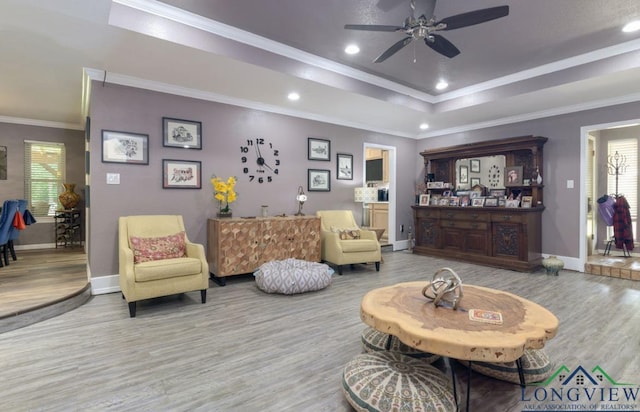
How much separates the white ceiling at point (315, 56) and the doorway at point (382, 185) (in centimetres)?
156

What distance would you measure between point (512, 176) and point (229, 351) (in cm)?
532

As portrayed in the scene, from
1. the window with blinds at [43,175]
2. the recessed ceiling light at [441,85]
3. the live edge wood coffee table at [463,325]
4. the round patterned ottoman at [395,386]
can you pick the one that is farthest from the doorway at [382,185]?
the window with blinds at [43,175]

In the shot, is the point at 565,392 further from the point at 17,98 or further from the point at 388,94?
the point at 17,98

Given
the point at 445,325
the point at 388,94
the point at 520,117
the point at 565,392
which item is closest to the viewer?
the point at 445,325

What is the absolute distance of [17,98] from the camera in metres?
4.91

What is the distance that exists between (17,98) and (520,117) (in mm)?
8099

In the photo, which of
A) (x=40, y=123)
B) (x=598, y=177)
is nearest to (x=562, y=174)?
(x=598, y=177)

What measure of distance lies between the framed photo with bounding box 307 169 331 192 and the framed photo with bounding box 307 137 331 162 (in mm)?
243

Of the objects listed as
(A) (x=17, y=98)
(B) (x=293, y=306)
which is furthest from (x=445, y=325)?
(A) (x=17, y=98)

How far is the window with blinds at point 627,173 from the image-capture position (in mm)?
5852

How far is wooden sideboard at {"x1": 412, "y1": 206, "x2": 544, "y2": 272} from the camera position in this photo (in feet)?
16.7

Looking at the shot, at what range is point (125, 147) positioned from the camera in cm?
398

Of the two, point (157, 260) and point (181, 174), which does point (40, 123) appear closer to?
point (181, 174)

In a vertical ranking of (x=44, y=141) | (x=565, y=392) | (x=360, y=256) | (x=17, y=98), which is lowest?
(x=565, y=392)
